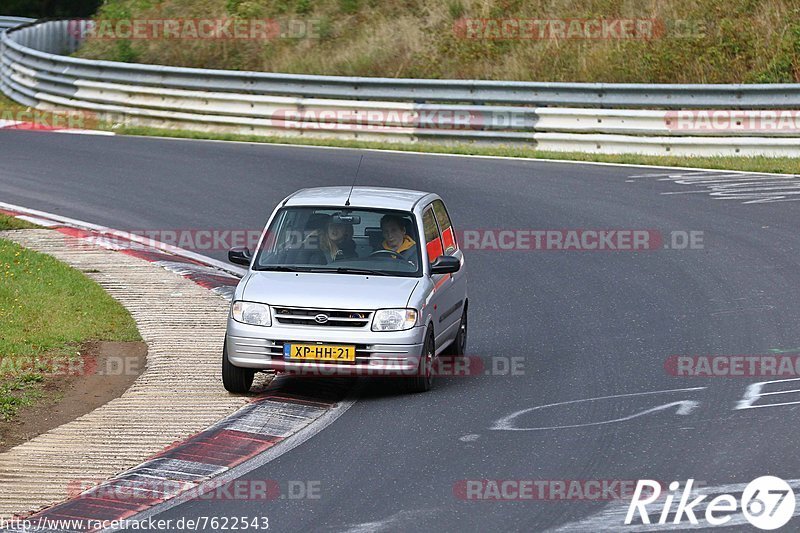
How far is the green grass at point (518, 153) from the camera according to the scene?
2186 centimetres

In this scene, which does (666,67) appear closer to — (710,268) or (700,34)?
(700,34)

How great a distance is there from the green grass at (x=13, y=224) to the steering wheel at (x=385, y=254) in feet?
26.2

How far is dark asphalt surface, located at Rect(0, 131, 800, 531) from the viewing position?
8.52m

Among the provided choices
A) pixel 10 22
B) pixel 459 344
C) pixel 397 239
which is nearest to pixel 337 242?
pixel 397 239

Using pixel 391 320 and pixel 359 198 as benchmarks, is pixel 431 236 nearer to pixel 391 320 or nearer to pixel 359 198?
pixel 359 198

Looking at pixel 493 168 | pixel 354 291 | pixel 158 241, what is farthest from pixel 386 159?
pixel 354 291

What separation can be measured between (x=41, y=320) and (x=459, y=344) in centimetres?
419

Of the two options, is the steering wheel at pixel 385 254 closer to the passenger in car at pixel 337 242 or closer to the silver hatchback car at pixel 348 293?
the silver hatchback car at pixel 348 293

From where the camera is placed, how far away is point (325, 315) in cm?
1052

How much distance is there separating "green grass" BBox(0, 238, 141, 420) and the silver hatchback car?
182 cm

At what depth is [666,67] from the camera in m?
26.6

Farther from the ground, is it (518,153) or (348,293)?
(518,153)

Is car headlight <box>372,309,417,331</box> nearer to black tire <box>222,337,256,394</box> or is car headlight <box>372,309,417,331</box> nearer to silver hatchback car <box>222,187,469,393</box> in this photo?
silver hatchback car <box>222,187,469,393</box>

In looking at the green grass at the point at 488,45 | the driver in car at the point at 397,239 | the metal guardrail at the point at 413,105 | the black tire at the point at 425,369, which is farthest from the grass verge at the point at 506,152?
the black tire at the point at 425,369
